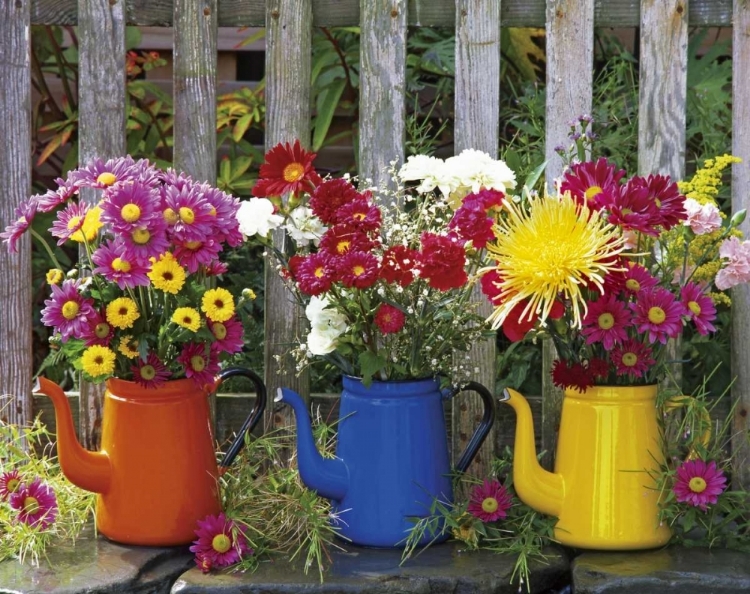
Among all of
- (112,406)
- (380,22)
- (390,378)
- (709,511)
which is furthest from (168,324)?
(709,511)

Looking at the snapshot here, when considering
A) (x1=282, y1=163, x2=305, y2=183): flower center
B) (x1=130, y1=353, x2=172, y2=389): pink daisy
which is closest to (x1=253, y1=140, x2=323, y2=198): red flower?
(x1=282, y1=163, x2=305, y2=183): flower center

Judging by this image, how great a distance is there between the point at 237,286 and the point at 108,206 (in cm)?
110

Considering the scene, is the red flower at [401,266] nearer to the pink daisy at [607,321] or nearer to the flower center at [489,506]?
the pink daisy at [607,321]

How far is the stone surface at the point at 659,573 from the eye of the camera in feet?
5.51

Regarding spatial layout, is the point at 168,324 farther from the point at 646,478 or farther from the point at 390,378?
the point at 646,478

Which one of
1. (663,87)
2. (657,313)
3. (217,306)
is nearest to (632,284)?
(657,313)

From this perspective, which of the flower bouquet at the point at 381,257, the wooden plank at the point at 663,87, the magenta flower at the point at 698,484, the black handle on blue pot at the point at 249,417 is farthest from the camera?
the wooden plank at the point at 663,87

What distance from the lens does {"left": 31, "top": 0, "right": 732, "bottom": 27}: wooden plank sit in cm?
207

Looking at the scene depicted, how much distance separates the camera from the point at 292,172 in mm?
1738

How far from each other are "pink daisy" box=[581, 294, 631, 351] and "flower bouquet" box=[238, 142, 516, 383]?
0.20 meters

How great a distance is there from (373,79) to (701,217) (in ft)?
2.26

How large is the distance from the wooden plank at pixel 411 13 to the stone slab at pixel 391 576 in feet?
3.20

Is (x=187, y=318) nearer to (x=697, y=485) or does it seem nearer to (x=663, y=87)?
(x=697, y=485)

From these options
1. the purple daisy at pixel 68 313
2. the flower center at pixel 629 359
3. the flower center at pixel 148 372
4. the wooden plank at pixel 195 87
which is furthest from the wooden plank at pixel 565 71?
the purple daisy at pixel 68 313
